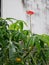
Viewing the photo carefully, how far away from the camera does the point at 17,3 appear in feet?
13.6

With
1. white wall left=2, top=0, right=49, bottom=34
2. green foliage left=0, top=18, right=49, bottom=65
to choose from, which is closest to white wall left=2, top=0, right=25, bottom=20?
white wall left=2, top=0, right=49, bottom=34

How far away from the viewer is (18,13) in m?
4.18

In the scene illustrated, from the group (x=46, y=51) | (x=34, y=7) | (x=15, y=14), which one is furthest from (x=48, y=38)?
(x=34, y=7)

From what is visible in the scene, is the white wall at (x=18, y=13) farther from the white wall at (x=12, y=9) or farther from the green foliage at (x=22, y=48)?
the green foliage at (x=22, y=48)

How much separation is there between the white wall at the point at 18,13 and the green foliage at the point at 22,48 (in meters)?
2.49

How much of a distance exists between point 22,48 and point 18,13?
2801 mm

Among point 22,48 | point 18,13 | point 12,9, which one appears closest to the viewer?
point 22,48

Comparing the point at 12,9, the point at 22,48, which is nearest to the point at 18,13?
the point at 12,9

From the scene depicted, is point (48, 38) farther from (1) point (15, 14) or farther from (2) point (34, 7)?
(2) point (34, 7)

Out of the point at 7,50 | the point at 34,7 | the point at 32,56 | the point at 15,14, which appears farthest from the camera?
the point at 34,7

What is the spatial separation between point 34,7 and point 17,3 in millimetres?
416

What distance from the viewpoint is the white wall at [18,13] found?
395 centimetres

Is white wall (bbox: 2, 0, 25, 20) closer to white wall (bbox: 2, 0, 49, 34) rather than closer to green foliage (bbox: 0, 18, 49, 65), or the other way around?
white wall (bbox: 2, 0, 49, 34)

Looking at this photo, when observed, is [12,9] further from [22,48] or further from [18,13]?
[22,48]
